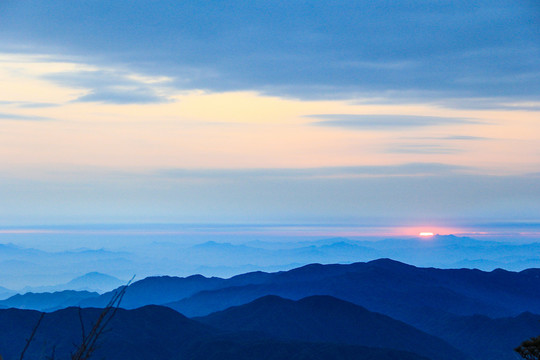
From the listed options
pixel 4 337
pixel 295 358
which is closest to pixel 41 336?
pixel 4 337

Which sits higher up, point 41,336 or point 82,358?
point 82,358

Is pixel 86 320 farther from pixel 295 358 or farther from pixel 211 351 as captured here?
pixel 295 358

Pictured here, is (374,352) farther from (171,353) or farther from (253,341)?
(171,353)

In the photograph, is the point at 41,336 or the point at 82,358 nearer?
the point at 82,358

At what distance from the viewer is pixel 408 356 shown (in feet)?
592

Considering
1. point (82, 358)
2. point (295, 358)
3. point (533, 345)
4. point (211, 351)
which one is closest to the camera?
point (82, 358)

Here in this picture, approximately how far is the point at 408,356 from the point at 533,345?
146m

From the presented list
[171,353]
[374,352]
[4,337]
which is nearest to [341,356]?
[374,352]

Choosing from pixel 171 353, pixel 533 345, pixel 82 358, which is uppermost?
pixel 82 358

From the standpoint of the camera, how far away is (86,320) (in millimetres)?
196625

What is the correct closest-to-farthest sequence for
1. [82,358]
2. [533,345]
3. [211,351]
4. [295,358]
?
[82,358] → [533,345] → [295,358] → [211,351]

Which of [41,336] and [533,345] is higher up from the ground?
[533,345]

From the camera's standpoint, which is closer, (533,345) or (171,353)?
(533,345)

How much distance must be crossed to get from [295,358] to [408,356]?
29659 millimetres
